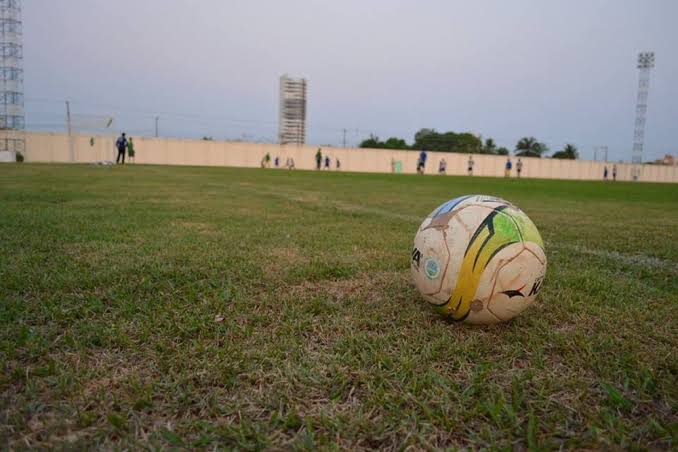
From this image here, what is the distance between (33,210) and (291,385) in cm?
690

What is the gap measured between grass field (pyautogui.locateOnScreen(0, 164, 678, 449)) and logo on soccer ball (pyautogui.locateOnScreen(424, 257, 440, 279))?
1.05 feet

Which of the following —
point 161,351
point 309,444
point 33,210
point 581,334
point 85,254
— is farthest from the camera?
point 33,210

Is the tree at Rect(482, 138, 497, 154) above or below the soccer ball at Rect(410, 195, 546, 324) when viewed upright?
above

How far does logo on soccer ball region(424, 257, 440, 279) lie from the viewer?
2.55 meters

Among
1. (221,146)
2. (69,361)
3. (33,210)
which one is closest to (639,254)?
(69,361)

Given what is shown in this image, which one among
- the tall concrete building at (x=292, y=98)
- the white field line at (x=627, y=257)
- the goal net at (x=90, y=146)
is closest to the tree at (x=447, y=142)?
the tall concrete building at (x=292, y=98)

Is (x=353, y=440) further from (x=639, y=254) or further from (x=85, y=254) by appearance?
(x=639, y=254)

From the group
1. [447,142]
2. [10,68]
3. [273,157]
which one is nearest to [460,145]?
[447,142]

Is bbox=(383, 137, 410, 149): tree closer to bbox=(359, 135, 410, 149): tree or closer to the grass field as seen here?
bbox=(359, 135, 410, 149): tree

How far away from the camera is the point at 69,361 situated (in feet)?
6.91

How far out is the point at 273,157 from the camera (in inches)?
2176

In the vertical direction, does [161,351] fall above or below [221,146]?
below

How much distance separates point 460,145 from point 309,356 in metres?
73.6

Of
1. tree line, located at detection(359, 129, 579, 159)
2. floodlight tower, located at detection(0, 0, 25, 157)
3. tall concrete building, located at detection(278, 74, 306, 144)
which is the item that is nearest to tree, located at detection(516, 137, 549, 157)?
tree line, located at detection(359, 129, 579, 159)
